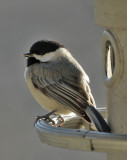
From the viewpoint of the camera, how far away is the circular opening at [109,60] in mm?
4055

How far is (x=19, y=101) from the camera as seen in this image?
912 centimetres

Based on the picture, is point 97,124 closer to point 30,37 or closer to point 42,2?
point 30,37

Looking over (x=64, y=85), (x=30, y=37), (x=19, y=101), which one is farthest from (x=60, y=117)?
(x=30, y=37)

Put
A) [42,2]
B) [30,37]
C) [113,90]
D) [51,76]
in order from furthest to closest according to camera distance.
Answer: [42,2] < [30,37] < [51,76] < [113,90]

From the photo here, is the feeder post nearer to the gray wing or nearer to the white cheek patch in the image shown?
the gray wing

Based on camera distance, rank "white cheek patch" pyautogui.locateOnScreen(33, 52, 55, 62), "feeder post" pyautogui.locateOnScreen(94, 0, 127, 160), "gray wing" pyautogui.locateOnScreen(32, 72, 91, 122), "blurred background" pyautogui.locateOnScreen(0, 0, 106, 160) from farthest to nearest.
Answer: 1. "blurred background" pyautogui.locateOnScreen(0, 0, 106, 160)
2. "white cheek patch" pyautogui.locateOnScreen(33, 52, 55, 62)
3. "gray wing" pyautogui.locateOnScreen(32, 72, 91, 122)
4. "feeder post" pyautogui.locateOnScreen(94, 0, 127, 160)

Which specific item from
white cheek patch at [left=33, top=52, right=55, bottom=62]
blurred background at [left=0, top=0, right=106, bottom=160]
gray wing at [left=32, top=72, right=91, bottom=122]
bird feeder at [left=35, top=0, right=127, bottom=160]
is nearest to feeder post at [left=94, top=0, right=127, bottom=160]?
bird feeder at [left=35, top=0, right=127, bottom=160]

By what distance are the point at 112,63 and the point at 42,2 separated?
795 cm

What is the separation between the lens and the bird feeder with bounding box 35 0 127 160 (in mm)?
3381

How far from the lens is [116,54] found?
3812 millimetres

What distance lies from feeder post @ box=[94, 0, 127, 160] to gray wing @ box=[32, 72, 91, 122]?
0.37 metres

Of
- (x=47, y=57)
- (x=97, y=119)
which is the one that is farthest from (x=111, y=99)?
(x=47, y=57)

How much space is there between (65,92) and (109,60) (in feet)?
1.94

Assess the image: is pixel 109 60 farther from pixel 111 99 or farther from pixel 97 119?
pixel 97 119
